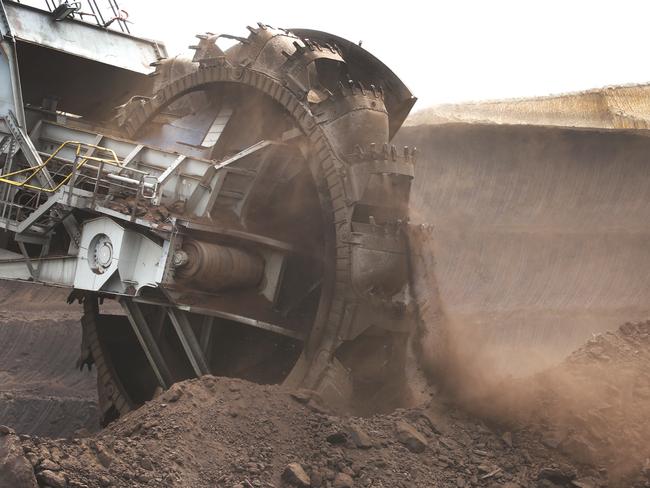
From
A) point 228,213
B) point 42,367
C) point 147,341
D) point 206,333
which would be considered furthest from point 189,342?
point 42,367

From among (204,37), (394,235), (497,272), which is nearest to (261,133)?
(204,37)

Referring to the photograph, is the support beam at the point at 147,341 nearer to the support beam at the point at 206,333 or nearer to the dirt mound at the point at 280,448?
the support beam at the point at 206,333

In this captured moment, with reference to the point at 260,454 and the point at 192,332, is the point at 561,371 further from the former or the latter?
the point at 192,332

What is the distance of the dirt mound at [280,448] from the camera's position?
7.07 m

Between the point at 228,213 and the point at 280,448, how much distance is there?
374 centimetres

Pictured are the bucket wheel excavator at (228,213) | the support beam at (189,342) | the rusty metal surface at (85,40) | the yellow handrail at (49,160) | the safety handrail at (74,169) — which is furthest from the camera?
the rusty metal surface at (85,40)

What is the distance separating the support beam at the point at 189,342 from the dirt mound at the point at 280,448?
214 cm

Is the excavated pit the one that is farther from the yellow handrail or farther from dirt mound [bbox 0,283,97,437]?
the yellow handrail

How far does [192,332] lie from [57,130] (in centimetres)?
319

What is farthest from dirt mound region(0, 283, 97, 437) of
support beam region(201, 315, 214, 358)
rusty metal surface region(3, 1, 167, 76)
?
rusty metal surface region(3, 1, 167, 76)

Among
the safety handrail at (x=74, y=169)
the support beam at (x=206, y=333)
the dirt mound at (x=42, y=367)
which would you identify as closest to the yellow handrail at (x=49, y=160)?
the safety handrail at (x=74, y=169)

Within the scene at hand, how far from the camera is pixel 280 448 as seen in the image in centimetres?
802

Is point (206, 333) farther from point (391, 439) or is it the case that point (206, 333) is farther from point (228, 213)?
point (391, 439)

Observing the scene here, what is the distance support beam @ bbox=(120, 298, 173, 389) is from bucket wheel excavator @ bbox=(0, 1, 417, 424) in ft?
0.06
